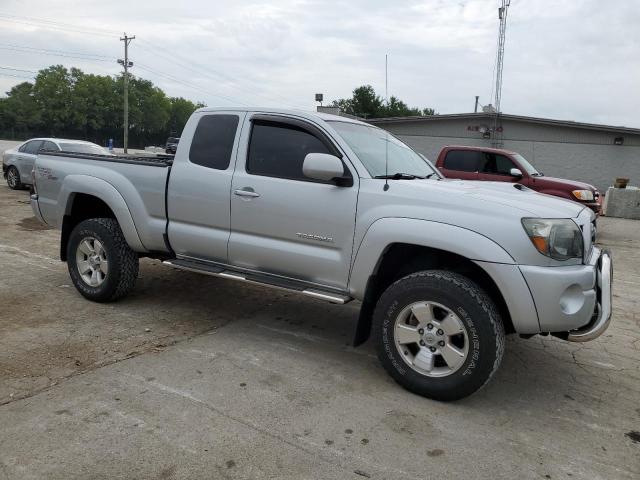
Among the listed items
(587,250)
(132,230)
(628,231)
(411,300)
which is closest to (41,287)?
(132,230)

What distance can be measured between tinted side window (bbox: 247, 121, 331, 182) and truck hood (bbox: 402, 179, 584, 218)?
810mm

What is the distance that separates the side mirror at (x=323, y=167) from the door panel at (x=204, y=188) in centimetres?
91

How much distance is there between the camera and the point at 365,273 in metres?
3.69

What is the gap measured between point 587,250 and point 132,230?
3.72 meters

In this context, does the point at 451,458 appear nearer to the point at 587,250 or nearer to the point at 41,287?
the point at 587,250

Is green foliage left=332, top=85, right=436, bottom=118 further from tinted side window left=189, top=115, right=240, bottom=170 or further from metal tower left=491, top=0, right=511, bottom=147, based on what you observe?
tinted side window left=189, top=115, right=240, bottom=170

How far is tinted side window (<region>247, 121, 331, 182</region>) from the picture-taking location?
13.4ft

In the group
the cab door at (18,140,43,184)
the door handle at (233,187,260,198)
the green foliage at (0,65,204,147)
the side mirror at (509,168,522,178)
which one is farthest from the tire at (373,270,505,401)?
the green foliage at (0,65,204,147)

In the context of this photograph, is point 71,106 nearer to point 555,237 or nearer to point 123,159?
point 123,159

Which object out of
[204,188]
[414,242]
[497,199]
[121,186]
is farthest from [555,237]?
[121,186]

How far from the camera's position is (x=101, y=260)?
200 inches

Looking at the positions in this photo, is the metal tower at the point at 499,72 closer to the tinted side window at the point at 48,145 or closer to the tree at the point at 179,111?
the tinted side window at the point at 48,145

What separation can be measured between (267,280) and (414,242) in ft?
4.22

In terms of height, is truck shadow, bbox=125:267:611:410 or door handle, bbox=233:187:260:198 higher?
door handle, bbox=233:187:260:198
